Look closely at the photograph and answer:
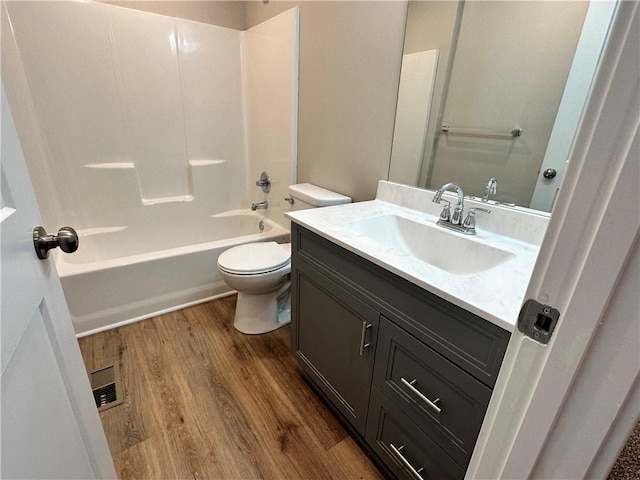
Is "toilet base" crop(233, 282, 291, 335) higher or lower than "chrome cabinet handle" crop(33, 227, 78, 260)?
lower

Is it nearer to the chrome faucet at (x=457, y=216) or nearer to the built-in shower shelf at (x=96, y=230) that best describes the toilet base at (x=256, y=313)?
the chrome faucet at (x=457, y=216)

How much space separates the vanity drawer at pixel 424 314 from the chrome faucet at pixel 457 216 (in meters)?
0.43

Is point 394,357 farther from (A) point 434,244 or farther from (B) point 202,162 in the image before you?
(B) point 202,162

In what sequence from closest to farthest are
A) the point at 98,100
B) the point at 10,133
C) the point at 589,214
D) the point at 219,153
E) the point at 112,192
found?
the point at 589,214 < the point at 10,133 < the point at 98,100 < the point at 112,192 < the point at 219,153

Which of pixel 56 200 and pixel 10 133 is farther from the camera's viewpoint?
pixel 56 200

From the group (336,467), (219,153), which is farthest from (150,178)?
(336,467)

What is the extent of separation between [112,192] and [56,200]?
34 cm

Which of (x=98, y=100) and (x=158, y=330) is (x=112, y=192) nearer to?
(x=98, y=100)

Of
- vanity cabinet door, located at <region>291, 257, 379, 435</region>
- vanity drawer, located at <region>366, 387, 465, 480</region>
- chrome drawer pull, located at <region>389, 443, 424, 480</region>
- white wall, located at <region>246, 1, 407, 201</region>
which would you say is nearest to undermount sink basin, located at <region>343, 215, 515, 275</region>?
vanity cabinet door, located at <region>291, 257, 379, 435</region>

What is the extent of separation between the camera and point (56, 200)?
2160 mm

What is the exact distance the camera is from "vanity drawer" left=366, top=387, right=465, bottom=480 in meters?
0.89

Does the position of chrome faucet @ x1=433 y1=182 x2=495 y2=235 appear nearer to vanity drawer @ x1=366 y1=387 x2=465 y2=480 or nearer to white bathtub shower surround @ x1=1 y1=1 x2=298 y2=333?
vanity drawer @ x1=366 y1=387 x2=465 y2=480

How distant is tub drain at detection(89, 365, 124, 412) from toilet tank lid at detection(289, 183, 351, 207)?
1.35m

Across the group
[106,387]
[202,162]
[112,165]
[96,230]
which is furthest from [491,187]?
[96,230]
